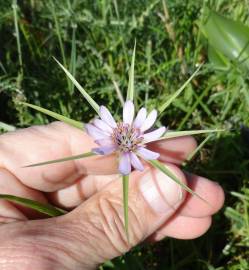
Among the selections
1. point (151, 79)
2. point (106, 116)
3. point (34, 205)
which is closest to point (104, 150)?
point (106, 116)

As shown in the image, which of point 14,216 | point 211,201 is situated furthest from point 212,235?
point 14,216

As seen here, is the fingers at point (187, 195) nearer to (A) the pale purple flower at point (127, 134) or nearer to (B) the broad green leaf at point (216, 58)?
→ (A) the pale purple flower at point (127, 134)

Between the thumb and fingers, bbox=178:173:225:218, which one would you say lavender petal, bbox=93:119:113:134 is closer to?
the thumb

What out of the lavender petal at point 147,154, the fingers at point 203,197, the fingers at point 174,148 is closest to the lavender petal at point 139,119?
the lavender petal at point 147,154

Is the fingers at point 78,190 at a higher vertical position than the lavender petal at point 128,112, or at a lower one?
lower

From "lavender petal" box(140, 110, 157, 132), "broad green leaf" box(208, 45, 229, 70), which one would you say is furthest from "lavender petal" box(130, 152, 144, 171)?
"broad green leaf" box(208, 45, 229, 70)

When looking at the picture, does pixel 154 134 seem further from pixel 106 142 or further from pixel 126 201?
pixel 126 201

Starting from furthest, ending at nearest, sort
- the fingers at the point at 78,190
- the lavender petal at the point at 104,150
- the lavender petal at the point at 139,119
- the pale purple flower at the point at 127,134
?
the fingers at the point at 78,190 → the lavender petal at the point at 139,119 → the pale purple flower at the point at 127,134 → the lavender petal at the point at 104,150
